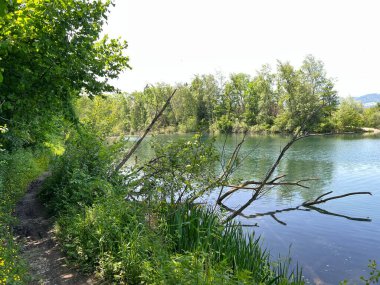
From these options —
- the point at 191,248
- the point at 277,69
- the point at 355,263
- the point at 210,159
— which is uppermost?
the point at 277,69

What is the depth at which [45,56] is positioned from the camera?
6.60 meters

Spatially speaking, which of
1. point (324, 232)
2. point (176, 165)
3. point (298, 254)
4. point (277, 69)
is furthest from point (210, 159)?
point (277, 69)

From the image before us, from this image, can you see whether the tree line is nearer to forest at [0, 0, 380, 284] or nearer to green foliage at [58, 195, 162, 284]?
forest at [0, 0, 380, 284]

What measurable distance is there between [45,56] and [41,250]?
→ 3.76m

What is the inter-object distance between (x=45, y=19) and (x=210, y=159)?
16.3ft

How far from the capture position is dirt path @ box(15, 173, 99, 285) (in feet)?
18.1

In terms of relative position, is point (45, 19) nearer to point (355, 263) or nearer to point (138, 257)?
point (138, 257)

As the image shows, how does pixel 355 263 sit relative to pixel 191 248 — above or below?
below

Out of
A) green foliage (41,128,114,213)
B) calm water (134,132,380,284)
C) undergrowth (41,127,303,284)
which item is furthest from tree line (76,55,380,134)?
undergrowth (41,127,303,284)

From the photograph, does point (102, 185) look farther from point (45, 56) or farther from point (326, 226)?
point (326, 226)

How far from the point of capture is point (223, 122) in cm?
911

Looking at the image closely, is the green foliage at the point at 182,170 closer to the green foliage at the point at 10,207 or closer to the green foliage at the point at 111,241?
the green foliage at the point at 111,241

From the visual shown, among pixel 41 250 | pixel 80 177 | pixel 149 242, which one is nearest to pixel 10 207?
pixel 80 177

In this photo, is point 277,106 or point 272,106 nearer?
point 277,106
